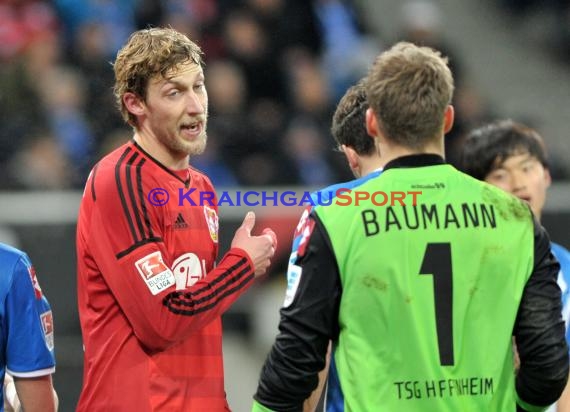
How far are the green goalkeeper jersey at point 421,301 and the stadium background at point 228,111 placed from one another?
11.6 ft

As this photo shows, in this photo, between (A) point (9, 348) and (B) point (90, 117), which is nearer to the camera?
(A) point (9, 348)

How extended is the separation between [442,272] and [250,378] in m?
3.80

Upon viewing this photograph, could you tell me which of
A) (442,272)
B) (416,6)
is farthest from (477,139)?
(416,6)

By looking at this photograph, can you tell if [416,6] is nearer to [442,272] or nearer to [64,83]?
[64,83]

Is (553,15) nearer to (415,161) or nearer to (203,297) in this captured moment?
(203,297)

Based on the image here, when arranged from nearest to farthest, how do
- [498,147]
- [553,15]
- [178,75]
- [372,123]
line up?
[372,123]
[178,75]
[498,147]
[553,15]

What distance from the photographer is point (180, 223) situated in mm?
4129

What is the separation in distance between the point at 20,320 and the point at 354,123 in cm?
138

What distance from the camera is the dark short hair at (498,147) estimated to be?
5.17 meters

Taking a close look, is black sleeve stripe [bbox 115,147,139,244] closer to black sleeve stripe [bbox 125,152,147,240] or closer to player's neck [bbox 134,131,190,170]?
black sleeve stripe [bbox 125,152,147,240]

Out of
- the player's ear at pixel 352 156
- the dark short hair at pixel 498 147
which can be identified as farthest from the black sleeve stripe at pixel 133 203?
the dark short hair at pixel 498 147

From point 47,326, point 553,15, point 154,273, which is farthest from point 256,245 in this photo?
point 553,15

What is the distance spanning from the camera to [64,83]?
9.34m

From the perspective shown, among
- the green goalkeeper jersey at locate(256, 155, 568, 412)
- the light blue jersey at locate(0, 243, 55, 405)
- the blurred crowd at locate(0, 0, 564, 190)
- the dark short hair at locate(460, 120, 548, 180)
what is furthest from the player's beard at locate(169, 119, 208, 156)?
the blurred crowd at locate(0, 0, 564, 190)
